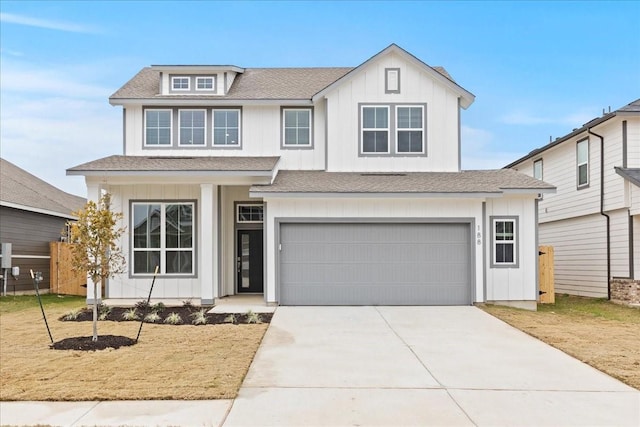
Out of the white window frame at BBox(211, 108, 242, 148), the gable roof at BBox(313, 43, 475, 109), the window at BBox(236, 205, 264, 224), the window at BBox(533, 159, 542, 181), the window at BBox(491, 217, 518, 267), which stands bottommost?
the window at BBox(491, 217, 518, 267)

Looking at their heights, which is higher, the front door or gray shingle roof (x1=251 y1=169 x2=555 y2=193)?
gray shingle roof (x1=251 y1=169 x2=555 y2=193)

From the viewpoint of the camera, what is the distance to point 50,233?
72.3ft

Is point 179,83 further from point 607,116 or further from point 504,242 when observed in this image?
point 607,116

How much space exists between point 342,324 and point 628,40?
15.8m

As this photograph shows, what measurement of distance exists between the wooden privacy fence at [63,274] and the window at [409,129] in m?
11.2

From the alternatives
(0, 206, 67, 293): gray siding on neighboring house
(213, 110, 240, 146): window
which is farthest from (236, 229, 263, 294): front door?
(0, 206, 67, 293): gray siding on neighboring house

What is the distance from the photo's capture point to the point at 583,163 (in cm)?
1914

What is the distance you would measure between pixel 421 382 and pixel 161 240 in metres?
10.2

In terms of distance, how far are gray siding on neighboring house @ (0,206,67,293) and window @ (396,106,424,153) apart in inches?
491

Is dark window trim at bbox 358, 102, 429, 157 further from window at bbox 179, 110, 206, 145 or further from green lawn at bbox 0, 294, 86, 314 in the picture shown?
green lawn at bbox 0, 294, 86, 314

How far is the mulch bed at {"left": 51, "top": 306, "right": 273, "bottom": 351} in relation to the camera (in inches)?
384

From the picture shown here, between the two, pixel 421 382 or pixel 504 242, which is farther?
pixel 504 242

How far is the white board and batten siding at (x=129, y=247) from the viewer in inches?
632

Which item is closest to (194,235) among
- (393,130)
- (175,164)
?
(175,164)
